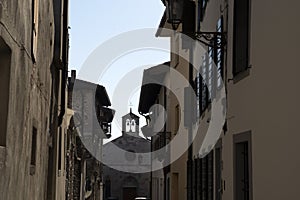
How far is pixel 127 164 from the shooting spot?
56500mm

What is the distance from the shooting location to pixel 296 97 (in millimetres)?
6184

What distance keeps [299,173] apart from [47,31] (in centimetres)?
591

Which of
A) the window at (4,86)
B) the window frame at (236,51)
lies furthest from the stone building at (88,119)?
the window at (4,86)

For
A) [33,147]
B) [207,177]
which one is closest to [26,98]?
[33,147]

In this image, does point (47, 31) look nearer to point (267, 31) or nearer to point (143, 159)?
point (267, 31)

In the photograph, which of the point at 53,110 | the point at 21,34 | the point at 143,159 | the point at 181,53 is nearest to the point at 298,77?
the point at 21,34

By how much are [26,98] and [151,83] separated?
1946 centimetres

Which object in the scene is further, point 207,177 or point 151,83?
point 151,83

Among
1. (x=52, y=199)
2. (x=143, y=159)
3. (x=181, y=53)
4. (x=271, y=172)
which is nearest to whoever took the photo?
(x=271, y=172)

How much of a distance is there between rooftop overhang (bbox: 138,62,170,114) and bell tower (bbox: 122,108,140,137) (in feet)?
65.3

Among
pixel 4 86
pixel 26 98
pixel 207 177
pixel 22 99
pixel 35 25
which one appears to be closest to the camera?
pixel 4 86

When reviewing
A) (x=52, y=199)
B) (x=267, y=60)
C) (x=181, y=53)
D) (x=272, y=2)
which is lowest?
(x=52, y=199)

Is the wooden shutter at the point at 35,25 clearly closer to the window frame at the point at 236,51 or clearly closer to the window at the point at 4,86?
the window at the point at 4,86

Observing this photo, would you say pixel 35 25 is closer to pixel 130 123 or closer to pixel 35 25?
pixel 35 25
